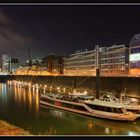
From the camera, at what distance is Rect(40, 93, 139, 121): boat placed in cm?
791

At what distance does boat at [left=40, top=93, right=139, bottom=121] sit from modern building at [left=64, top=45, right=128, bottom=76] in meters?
9.69

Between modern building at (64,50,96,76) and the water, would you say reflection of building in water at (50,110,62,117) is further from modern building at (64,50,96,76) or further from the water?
modern building at (64,50,96,76)

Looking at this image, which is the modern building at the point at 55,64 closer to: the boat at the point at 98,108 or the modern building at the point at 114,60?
the modern building at the point at 114,60

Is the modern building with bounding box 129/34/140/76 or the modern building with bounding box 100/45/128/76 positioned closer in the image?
the modern building with bounding box 129/34/140/76

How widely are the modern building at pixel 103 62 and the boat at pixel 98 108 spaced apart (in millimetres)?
9694

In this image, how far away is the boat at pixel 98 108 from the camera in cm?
791

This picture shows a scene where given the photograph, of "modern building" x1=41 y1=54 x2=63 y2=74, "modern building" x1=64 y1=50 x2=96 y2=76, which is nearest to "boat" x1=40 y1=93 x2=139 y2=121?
"modern building" x1=64 y1=50 x2=96 y2=76

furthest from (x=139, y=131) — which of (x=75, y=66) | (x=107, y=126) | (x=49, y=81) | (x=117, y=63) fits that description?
(x=75, y=66)

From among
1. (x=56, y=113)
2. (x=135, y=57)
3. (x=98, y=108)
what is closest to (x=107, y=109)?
(x=98, y=108)

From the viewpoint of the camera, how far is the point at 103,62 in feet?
77.9

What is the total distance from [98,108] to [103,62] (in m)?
15.5

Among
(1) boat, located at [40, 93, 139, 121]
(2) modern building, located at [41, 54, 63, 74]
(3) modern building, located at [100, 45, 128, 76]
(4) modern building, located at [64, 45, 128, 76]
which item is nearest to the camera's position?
(1) boat, located at [40, 93, 139, 121]

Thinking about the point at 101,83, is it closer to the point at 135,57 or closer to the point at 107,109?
the point at 135,57

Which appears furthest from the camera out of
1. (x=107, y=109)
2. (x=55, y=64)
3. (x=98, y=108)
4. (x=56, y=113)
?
(x=55, y=64)
